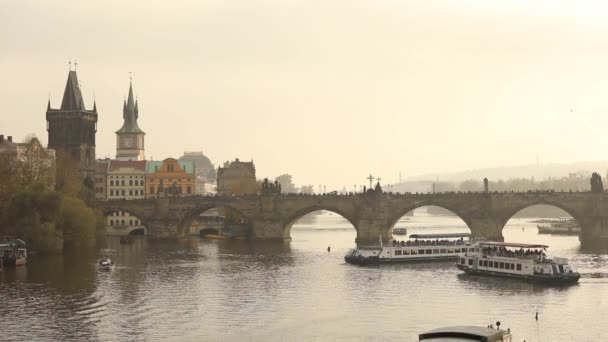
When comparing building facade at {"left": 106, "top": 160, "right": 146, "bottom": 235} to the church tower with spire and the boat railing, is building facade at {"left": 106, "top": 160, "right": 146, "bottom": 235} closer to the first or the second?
the church tower with spire

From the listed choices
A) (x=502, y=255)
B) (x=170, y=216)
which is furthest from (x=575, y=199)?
(x=170, y=216)

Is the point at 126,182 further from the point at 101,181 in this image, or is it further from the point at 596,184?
the point at 596,184

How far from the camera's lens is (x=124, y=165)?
196125mm

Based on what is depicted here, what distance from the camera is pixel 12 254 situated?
326 ft

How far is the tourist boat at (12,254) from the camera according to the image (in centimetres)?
9850

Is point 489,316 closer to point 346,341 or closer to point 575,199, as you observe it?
point 346,341

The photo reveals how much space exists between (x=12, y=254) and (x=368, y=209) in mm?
60120

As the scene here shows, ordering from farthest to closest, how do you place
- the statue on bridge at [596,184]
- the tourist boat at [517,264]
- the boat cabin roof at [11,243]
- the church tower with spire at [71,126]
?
the church tower with spire at [71,126]
the statue on bridge at [596,184]
the boat cabin roof at [11,243]
the tourist boat at [517,264]

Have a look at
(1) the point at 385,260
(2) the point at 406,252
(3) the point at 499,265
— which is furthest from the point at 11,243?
(3) the point at 499,265

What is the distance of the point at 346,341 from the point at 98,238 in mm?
88784

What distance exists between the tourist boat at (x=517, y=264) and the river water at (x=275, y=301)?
159cm

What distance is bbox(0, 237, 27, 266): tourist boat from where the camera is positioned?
98500mm

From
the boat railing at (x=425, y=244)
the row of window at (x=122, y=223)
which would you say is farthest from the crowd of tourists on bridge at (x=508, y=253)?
the row of window at (x=122, y=223)

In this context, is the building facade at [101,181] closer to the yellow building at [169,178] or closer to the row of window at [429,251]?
Answer: the yellow building at [169,178]
